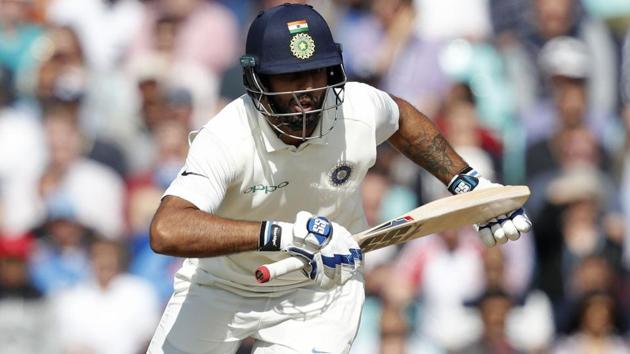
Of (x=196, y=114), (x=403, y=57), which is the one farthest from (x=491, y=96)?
(x=196, y=114)

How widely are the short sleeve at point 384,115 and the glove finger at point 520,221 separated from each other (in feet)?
2.08

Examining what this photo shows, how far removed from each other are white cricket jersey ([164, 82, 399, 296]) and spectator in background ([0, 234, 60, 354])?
310 cm

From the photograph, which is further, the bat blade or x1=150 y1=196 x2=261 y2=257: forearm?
the bat blade

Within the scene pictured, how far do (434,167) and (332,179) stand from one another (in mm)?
591

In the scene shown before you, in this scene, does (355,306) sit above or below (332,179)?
below

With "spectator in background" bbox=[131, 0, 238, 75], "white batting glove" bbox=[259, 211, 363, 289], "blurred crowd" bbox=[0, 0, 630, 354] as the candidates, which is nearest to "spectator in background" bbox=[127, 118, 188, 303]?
"blurred crowd" bbox=[0, 0, 630, 354]

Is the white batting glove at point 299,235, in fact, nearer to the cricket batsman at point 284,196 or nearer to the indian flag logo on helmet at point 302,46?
the cricket batsman at point 284,196

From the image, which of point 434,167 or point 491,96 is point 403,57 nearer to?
point 491,96

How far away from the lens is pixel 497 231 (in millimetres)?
5039

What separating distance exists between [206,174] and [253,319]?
0.82 meters

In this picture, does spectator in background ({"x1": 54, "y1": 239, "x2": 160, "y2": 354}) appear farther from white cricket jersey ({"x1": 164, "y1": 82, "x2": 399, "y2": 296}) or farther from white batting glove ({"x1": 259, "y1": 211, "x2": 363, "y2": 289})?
white batting glove ({"x1": 259, "y1": 211, "x2": 363, "y2": 289})

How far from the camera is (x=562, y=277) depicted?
8469mm

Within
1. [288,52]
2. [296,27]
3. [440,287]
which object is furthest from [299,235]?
[440,287]

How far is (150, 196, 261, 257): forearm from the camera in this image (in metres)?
4.33
